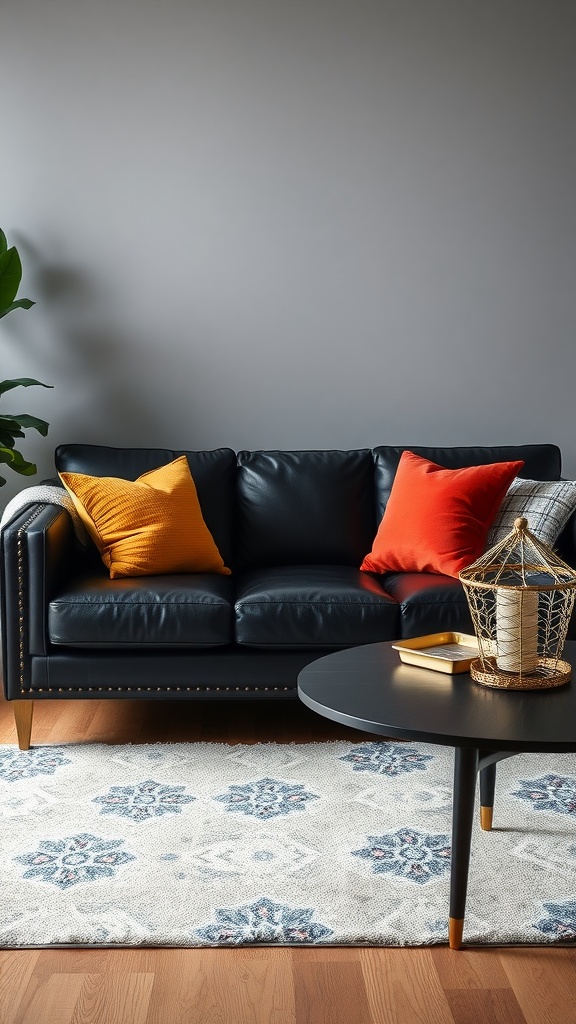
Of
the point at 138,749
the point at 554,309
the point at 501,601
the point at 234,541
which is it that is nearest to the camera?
the point at 501,601

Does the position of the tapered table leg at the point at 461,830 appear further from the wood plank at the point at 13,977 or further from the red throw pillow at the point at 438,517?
the red throw pillow at the point at 438,517

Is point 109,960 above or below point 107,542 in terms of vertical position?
below

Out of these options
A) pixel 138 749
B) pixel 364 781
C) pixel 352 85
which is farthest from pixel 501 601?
pixel 352 85

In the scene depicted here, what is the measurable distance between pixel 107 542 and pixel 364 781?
119 cm

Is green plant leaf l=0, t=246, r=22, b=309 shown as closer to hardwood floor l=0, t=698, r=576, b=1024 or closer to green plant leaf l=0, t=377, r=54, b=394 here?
green plant leaf l=0, t=377, r=54, b=394

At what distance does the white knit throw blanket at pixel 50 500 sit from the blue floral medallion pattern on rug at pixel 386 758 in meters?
1.22

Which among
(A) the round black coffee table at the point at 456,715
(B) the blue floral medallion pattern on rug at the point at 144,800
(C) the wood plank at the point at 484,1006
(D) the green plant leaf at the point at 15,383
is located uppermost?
(D) the green plant leaf at the point at 15,383

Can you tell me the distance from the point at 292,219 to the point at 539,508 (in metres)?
1.56

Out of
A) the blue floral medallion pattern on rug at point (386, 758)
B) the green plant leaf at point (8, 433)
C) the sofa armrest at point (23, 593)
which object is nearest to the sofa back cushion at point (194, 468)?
the green plant leaf at point (8, 433)

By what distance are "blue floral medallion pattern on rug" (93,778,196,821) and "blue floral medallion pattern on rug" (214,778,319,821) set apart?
118 mm

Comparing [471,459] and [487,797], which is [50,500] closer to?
[471,459]

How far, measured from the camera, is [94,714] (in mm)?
3309

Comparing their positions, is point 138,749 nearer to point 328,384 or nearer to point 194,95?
point 328,384

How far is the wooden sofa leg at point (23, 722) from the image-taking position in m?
2.95
